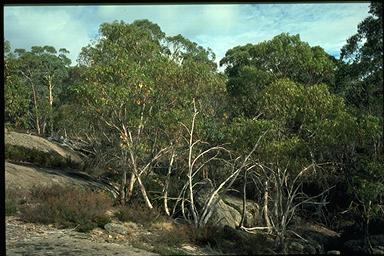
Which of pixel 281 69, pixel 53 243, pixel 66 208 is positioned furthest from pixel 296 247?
pixel 53 243

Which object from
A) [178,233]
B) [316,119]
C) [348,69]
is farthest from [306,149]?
[178,233]

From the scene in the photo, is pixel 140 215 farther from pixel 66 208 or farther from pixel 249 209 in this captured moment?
pixel 249 209

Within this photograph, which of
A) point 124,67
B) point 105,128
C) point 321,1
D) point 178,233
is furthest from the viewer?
point 105,128

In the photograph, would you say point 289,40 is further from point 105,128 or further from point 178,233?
point 178,233

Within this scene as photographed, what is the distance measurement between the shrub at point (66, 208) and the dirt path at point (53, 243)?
0.30 m

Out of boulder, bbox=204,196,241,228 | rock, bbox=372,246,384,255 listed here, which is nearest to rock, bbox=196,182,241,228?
boulder, bbox=204,196,241,228

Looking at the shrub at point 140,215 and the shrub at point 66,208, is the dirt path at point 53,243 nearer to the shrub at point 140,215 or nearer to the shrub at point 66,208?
the shrub at point 66,208

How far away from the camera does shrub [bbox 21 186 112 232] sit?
10391 millimetres

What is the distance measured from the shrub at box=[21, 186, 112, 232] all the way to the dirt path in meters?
0.30

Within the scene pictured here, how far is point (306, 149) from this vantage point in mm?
13805

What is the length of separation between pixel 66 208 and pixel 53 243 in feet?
7.52

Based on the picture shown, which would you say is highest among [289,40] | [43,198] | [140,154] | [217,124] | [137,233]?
[289,40]

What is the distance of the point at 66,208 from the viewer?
11.0 m

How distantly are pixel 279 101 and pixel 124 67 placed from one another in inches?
193
